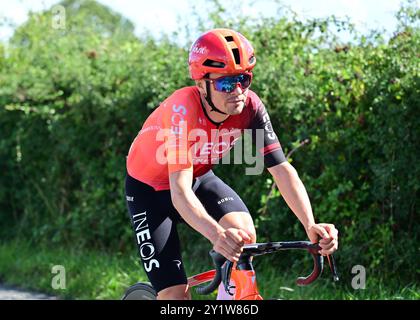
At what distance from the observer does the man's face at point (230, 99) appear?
480cm

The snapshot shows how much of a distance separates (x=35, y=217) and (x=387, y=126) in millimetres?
5889

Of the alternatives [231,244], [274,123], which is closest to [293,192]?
[231,244]

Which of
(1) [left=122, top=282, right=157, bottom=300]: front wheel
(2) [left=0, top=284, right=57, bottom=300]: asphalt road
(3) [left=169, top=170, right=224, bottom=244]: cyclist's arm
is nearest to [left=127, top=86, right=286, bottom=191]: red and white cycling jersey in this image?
(3) [left=169, top=170, right=224, bottom=244]: cyclist's arm

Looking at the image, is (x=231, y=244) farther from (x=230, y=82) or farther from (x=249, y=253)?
A: (x=230, y=82)

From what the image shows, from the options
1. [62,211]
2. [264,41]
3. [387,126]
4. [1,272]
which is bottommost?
[1,272]

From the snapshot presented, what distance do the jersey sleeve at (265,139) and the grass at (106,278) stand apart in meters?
2.29

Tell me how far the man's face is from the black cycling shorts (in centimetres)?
62

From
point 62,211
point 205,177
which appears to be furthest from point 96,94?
point 205,177

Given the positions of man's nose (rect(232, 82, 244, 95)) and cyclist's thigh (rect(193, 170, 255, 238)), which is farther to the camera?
cyclist's thigh (rect(193, 170, 255, 238))

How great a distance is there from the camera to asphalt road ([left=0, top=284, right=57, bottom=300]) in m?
9.07

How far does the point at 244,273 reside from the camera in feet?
14.9

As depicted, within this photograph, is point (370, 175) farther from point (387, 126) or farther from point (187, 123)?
point (187, 123)

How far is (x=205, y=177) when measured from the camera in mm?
5383

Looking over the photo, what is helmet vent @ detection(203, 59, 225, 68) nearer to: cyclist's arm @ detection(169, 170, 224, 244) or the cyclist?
the cyclist
